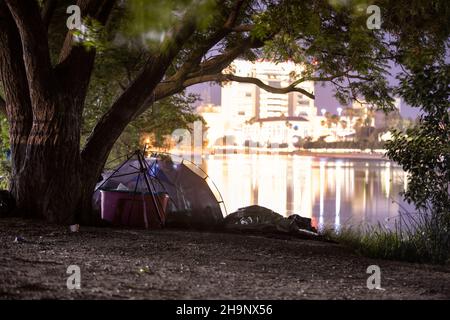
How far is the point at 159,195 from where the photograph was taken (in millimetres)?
12492

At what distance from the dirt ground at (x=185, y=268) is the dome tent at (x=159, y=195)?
1.34 metres

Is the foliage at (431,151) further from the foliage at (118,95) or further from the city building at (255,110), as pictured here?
the city building at (255,110)

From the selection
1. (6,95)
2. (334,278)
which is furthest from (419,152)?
(6,95)

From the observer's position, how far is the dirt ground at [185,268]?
578cm

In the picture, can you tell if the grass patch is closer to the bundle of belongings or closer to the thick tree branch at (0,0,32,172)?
the bundle of belongings

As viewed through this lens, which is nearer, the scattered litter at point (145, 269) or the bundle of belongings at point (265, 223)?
the scattered litter at point (145, 269)

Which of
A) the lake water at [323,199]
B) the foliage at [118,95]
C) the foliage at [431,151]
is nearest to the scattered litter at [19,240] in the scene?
the foliage at [118,95]

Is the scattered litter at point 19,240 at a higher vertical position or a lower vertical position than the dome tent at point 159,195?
lower

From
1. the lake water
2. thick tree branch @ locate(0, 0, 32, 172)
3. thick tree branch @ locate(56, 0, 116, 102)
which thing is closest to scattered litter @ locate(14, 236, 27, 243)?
thick tree branch @ locate(0, 0, 32, 172)

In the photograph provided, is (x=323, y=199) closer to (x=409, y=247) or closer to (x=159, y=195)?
(x=159, y=195)

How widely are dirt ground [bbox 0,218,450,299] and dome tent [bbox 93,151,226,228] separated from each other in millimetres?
1343

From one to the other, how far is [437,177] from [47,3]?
313 inches

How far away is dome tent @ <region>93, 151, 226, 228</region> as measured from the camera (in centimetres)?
1202

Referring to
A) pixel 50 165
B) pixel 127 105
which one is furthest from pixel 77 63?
pixel 50 165
